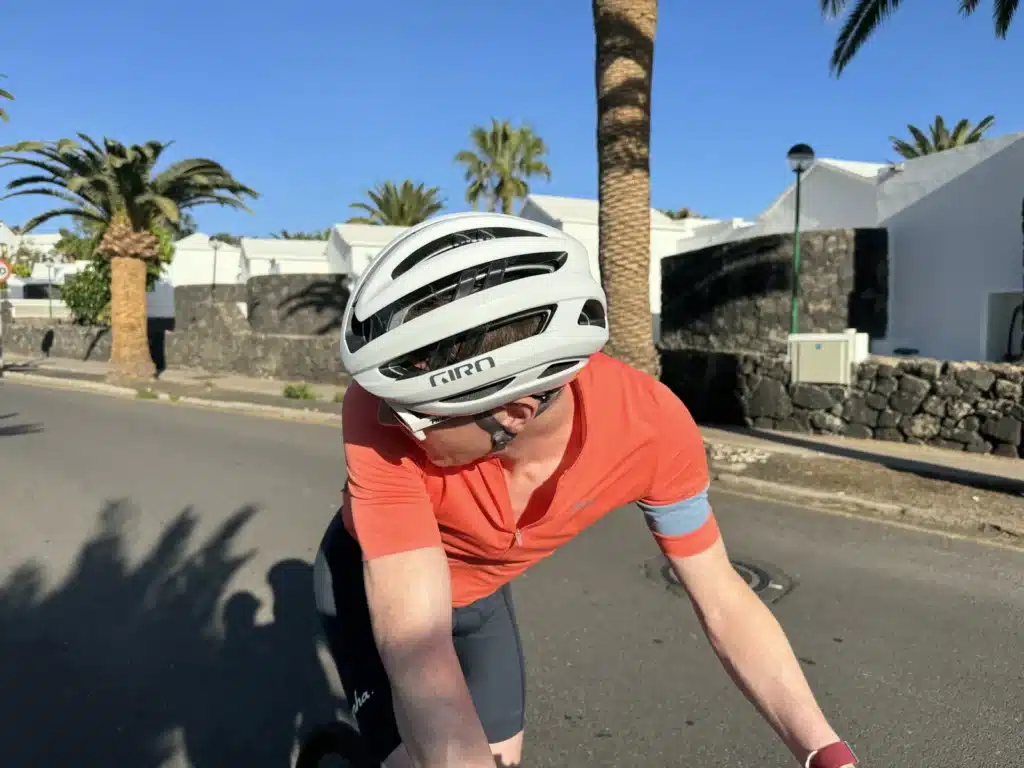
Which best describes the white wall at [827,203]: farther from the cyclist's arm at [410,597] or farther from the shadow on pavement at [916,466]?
the cyclist's arm at [410,597]

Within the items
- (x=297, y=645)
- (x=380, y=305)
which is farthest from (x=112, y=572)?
(x=380, y=305)

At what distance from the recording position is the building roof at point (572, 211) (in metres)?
25.7

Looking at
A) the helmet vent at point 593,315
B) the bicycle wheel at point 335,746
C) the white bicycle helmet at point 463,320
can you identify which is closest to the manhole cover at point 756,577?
the bicycle wheel at point 335,746

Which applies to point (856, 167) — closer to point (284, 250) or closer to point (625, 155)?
point (625, 155)

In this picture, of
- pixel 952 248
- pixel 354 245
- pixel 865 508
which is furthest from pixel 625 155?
pixel 354 245

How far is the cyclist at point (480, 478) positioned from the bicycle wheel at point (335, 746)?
0.16 m

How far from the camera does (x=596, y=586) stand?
5.12 m

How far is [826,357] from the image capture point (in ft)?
37.4

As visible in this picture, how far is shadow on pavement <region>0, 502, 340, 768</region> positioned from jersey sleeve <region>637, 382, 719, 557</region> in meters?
2.15

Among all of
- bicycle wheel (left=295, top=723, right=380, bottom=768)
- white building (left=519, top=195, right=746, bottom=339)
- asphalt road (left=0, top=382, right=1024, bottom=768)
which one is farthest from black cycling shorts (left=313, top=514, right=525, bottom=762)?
white building (left=519, top=195, right=746, bottom=339)

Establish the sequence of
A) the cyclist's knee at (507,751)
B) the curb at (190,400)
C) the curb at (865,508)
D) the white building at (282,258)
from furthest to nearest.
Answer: the white building at (282,258) → the curb at (190,400) → the curb at (865,508) → the cyclist's knee at (507,751)

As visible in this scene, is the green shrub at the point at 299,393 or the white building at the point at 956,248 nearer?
the white building at the point at 956,248

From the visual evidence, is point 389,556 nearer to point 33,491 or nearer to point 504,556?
point 504,556

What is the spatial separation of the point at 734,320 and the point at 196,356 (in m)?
16.7
